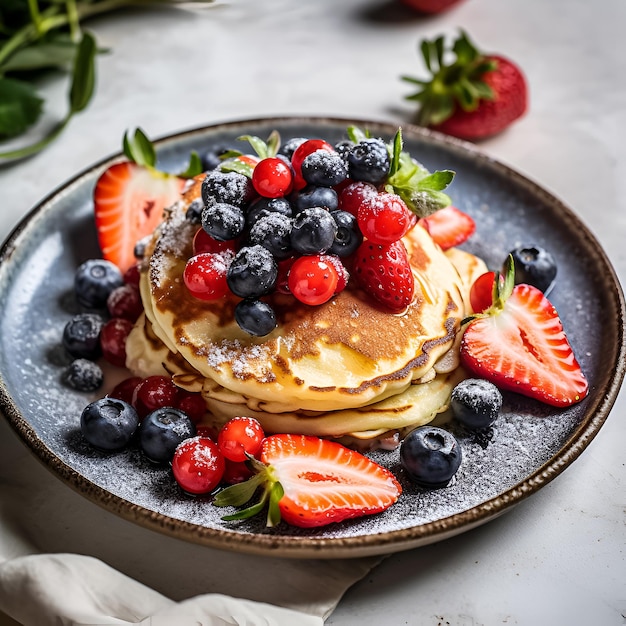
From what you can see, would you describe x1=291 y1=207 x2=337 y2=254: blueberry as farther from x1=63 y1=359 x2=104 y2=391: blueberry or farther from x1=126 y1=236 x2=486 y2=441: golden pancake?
x1=63 y1=359 x2=104 y2=391: blueberry

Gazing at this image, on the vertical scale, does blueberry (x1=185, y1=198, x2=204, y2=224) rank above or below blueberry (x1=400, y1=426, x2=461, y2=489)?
above

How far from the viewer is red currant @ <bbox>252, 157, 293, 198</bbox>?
6.52ft

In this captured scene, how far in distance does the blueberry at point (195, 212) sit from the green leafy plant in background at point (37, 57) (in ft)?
3.53

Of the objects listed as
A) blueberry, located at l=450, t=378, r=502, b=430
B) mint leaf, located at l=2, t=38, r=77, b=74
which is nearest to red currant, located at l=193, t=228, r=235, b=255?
blueberry, located at l=450, t=378, r=502, b=430

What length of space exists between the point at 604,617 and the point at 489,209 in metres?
1.33

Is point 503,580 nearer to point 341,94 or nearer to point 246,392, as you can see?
point 246,392

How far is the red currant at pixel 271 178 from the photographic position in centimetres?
199

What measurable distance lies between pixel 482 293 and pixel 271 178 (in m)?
0.68

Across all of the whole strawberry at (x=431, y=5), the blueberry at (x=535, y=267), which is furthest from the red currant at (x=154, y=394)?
the whole strawberry at (x=431, y=5)

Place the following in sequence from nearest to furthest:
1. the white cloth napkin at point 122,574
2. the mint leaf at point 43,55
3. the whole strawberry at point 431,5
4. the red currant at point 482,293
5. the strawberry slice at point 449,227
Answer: the white cloth napkin at point 122,574
the red currant at point 482,293
the strawberry slice at point 449,227
the mint leaf at point 43,55
the whole strawberry at point 431,5

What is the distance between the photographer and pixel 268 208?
200cm

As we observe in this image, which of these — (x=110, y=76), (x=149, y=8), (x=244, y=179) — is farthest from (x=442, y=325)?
(x=149, y=8)

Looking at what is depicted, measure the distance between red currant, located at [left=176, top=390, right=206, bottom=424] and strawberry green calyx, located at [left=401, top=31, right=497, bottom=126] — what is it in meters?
1.62

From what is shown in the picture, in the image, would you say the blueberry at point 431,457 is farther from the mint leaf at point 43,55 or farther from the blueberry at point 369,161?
the mint leaf at point 43,55
